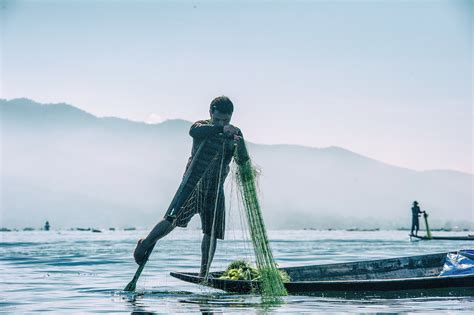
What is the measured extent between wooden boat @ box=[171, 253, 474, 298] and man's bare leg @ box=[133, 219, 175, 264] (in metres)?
0.84

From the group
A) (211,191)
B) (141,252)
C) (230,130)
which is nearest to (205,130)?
(230,130)

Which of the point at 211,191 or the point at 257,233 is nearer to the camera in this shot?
the point at 257,233

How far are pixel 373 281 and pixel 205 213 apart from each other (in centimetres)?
316

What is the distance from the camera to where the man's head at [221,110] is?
13.2 metres

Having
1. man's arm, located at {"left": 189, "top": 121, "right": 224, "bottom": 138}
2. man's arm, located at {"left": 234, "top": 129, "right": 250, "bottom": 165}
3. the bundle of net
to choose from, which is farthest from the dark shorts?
man's arm, located at {"left": 189, "top": 121, "right": 224, "bottom": 138}

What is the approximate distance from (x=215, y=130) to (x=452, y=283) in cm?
426

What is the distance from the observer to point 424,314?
10.2 meters

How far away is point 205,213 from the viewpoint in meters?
13.6

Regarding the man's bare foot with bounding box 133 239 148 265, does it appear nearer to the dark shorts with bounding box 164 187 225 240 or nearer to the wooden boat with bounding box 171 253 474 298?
the dark shorts with bounding box 164 187 225 240

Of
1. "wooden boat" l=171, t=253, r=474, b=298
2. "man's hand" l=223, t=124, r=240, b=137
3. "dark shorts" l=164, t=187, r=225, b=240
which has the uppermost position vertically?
"man's hand" l=223, t=124, r=240, b=137

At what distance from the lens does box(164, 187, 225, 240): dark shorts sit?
13375 mm

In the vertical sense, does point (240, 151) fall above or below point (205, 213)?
above

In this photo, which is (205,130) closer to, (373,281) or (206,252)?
(206,252)

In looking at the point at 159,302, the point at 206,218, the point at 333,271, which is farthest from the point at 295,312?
the point at 333,271
